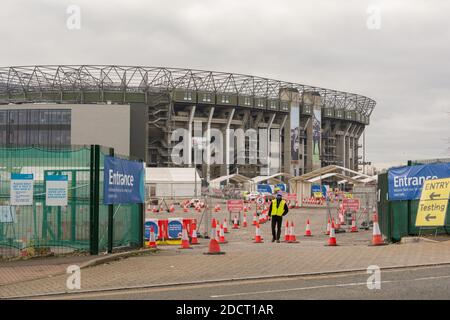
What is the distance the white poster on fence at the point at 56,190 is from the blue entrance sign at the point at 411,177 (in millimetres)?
9846

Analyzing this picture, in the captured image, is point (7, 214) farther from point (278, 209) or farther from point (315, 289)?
point (278, 209)

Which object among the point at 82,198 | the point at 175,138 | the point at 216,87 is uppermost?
the point at 216,87

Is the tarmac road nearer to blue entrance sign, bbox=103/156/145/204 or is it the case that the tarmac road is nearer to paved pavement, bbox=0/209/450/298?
paved pavement, bbox=0/209/450/298

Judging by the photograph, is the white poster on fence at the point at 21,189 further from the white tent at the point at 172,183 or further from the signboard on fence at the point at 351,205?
the white tent at the point at 172,183

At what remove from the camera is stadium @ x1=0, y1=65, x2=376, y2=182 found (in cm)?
9250

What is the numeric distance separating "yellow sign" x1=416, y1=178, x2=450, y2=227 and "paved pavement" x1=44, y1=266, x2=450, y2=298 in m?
6.04

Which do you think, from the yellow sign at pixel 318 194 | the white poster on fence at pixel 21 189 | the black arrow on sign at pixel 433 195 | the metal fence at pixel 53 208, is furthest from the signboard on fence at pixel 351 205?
the yellow sign at pixel 318 194

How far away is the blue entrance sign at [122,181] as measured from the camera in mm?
14102

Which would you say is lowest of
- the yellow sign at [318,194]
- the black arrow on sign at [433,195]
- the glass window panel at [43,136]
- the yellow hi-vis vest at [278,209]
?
the yellow sign at [318,194]

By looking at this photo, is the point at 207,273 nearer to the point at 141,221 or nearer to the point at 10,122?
the point at 141,221

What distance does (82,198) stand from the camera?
1373 centimetres
